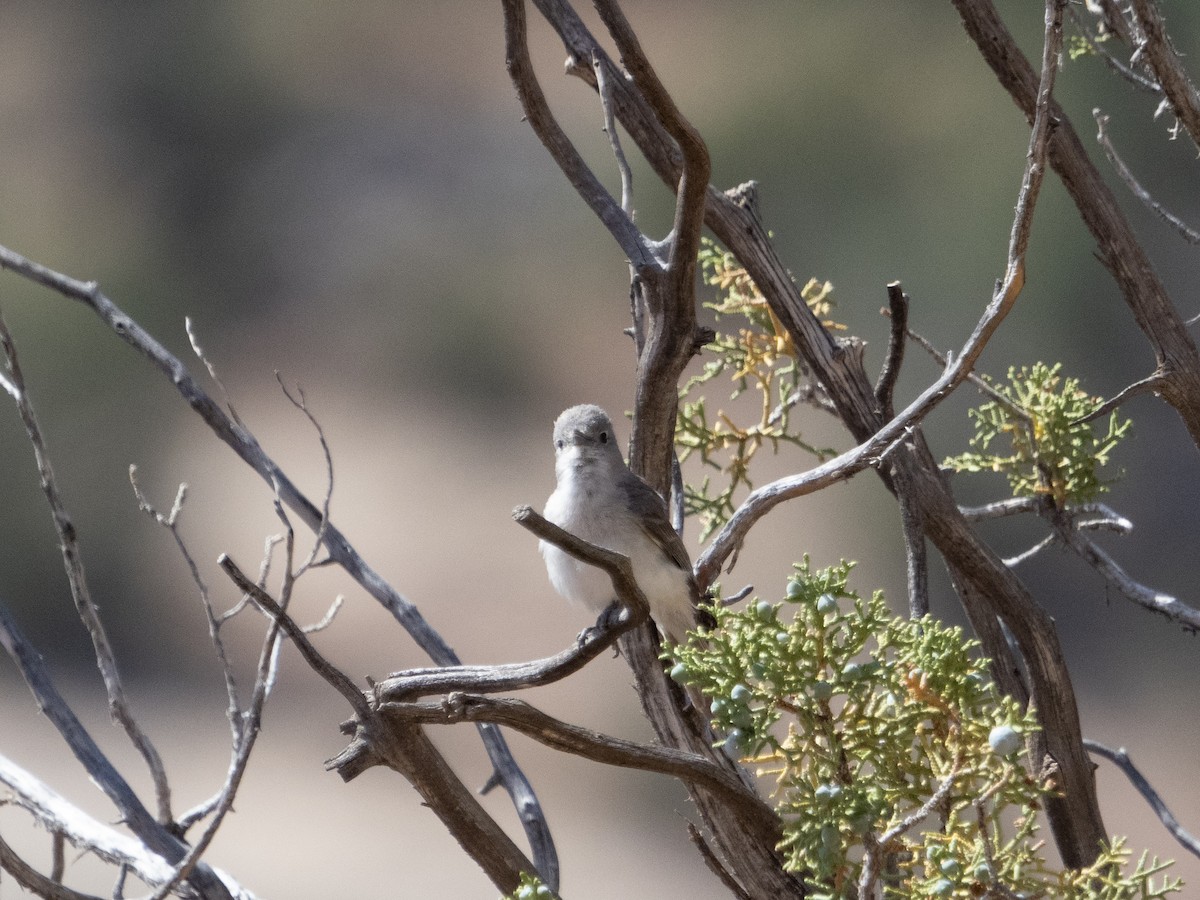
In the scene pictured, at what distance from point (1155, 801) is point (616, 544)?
0.72 meters

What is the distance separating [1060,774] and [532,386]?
6.99m

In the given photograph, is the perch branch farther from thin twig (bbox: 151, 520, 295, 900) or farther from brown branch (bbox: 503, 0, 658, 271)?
brown branch (bbox: 503, 0, 658, 271)

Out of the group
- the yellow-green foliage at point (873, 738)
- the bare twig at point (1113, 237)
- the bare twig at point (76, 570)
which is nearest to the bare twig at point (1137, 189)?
the bare twig at point (1113, 237)

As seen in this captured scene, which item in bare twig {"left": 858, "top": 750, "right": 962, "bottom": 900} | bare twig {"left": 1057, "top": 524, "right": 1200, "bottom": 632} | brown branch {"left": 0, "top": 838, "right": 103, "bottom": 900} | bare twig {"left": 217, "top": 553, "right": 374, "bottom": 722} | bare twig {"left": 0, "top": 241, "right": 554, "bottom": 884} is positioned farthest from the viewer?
bare twig {"left": 1057, "top": 524, "right": 1200, "bottom": 632}

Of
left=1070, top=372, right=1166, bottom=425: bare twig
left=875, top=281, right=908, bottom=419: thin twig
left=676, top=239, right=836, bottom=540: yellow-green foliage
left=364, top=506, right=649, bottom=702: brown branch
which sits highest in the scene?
left=676, top=239, right=836, bottom=540: yellow-green foliage

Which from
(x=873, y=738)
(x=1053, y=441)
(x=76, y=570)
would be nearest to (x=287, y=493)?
(x=76, y=570)

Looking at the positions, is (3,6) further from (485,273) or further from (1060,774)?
(1060,774)

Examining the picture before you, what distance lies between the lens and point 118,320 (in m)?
1.33

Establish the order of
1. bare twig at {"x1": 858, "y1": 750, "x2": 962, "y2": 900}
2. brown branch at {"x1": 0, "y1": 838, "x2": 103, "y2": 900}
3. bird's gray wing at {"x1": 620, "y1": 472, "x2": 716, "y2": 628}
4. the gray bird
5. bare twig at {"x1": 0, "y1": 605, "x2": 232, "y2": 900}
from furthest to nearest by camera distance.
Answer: the gray bird, bird's gray wing at {"x1": 620, "y1": 472, "x2": 716, "y2": 628}, bare twig at {"x1": 0, "y1": 605, "x2": 232, "y2": 900}, brown branch at {"x1": 0, "y1": 838, "x2": 103, "y2": 900}, bare twig at {"x1": 858, "y1": 750, "x2": 962, "y2": 900}

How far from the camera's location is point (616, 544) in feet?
5.78

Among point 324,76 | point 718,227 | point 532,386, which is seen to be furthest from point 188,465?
point 718,227

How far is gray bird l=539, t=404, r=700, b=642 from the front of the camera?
1743 mm

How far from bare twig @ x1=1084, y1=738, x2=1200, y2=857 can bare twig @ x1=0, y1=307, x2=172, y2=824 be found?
3.36 ft

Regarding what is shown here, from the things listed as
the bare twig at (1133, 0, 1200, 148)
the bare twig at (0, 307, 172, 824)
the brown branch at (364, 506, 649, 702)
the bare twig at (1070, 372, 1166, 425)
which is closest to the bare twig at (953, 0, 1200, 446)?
the bare twig at (1070, 372, 1166, 425)
